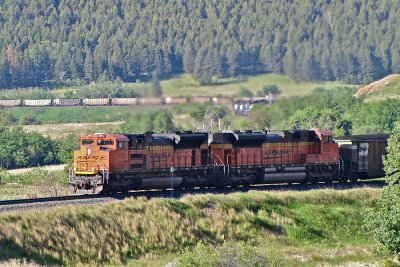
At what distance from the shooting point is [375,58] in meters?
103

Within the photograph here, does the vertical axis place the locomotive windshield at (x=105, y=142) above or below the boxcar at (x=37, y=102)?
below

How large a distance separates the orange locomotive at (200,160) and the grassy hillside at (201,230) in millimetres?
3568

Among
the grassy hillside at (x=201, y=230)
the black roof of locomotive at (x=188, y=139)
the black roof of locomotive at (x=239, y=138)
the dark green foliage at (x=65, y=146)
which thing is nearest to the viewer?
the grassy hillside at (x=201, y=230)

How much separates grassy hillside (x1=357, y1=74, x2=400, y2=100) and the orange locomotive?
56119mm

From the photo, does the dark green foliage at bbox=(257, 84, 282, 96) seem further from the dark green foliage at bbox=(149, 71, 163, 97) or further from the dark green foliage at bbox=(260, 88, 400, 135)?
the dark green foliage at bbox=(260, 88, 400, 135)

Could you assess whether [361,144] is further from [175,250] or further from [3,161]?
[3,161]

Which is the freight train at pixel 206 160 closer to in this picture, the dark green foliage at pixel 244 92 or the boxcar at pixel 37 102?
the dark green foliage at pixel 244 92

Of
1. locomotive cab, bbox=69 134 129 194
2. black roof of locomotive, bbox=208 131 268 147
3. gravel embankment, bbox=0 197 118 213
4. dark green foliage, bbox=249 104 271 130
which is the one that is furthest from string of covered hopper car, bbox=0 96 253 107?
gravel embankment, bbox=0 197 118 213

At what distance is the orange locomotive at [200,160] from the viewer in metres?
46.7

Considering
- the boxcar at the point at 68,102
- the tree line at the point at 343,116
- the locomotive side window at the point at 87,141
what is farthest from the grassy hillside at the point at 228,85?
the boxcar at the point at 68,102

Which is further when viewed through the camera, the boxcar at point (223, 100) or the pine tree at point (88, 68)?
the pine tree at point (88, 68)

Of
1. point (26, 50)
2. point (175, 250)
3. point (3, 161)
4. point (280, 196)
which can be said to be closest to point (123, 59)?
point (3, 161)

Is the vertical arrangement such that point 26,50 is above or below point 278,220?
above

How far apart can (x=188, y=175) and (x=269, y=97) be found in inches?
533
